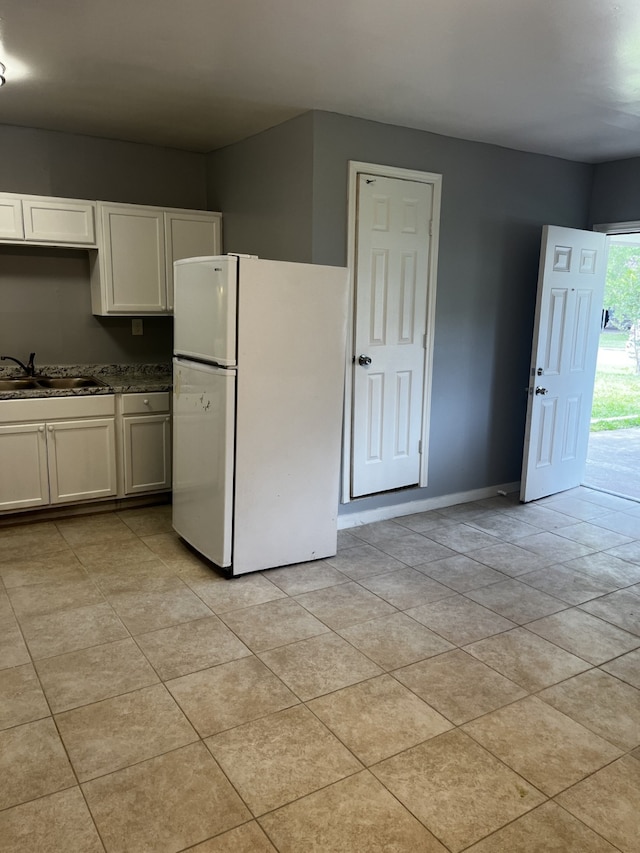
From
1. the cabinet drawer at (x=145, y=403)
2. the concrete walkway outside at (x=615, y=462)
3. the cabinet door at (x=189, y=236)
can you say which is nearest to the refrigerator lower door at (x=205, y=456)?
the cabinet drawer at (x=145, y=403)

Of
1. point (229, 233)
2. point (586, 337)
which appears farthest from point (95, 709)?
point (586, 337)

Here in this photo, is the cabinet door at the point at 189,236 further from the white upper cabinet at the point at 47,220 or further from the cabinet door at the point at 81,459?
the cabinet door at the point at 81,459

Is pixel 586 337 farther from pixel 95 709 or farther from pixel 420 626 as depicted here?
pixel 95 709

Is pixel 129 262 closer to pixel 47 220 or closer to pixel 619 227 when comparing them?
pixel 47 220

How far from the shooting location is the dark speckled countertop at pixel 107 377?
3903mm

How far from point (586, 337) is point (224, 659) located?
3668mm

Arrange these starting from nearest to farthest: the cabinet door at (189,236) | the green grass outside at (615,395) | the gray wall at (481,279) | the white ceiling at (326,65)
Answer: the white ceiling at (326,65) < the gray wall at (481,279) < the cabinet door at (189,236) < the green grass outside at (615,395)

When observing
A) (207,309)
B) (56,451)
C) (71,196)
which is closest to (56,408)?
(56,451)

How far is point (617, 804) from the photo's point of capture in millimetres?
1890

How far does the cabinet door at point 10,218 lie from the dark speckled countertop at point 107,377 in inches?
34.5

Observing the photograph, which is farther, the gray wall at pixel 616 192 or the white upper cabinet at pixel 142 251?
the gray wall at pixel 616 192

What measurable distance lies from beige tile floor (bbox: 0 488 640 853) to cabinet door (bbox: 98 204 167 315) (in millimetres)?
1604

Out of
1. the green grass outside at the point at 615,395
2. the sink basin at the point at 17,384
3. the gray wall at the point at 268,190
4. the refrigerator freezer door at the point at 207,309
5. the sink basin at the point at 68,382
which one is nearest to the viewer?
the refrigerator freezer door at the point at 207,309

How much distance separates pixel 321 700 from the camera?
2.35m
